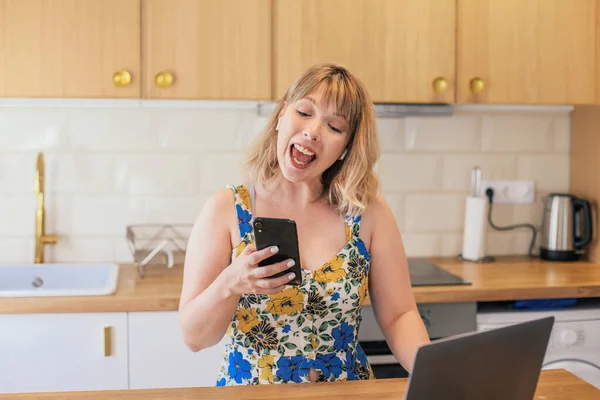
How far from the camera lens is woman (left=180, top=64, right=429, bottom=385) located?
5.30 feet

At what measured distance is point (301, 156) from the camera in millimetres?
1614

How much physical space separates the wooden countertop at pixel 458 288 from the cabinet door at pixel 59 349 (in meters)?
0.04

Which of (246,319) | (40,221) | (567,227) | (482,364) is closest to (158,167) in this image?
(40,221)

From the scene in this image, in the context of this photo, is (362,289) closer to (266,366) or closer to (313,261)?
(313,261)

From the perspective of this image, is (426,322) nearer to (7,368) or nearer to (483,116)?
(483,116)

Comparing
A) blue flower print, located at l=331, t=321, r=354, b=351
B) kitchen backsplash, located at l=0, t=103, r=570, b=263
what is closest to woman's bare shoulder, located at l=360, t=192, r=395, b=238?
blue flower print, located at l=331, t=321, r=354, b=351

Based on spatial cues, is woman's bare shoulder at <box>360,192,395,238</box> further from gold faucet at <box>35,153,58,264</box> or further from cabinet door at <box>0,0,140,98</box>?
gold faucet at <box>35,153,58,264</box>

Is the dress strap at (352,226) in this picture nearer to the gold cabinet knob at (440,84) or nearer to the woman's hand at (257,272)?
the woman's hand at (257,272)

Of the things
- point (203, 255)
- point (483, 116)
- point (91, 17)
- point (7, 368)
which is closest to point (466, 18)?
point (483, 116)

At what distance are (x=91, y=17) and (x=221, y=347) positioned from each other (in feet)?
3.70

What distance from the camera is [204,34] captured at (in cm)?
246

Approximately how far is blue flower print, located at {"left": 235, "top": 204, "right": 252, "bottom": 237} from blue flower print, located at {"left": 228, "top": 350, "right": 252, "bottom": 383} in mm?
267

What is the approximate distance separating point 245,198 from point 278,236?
45cm

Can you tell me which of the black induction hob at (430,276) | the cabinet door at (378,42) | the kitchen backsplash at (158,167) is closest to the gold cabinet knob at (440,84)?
the cabinet door at (378,42)
